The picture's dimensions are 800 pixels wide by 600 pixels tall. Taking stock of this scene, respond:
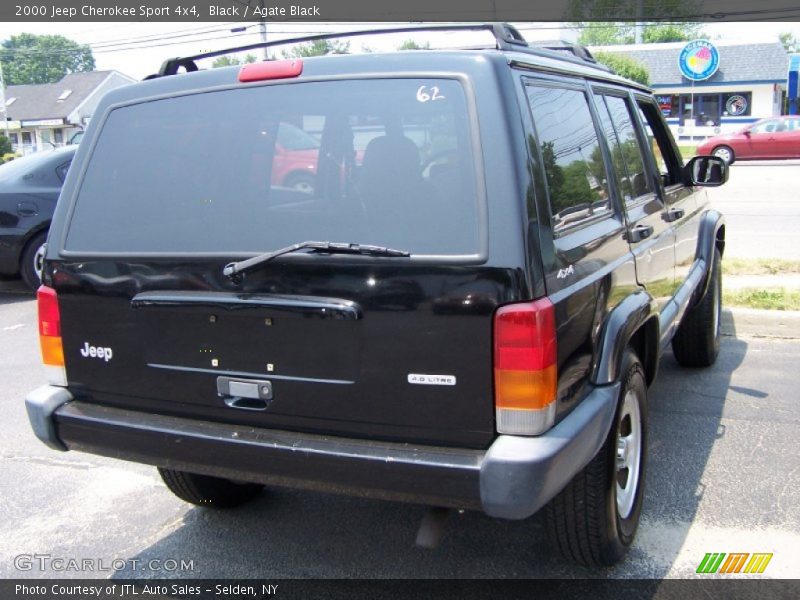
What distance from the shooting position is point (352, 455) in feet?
8.19

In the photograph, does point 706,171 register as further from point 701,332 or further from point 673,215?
point 701,332

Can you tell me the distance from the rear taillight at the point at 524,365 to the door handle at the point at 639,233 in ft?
3.62

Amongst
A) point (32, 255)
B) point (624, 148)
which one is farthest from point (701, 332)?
point (32, 255)

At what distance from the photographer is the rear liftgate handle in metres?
2.67

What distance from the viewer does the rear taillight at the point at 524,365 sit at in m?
2.33

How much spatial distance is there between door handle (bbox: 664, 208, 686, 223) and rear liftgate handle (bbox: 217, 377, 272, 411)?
245 centimetres

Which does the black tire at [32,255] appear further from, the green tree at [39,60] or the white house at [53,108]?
the green tree at [39,60]

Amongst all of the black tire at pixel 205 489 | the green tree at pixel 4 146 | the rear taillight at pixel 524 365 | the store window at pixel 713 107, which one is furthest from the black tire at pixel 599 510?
the green tree at pixel 4 146

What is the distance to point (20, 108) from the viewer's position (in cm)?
6125

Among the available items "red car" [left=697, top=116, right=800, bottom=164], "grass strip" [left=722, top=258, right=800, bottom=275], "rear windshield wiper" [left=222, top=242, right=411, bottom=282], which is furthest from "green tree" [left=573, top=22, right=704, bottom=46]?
"rear windshield wiper" [left=222, top=242, right=411, bottom=282]

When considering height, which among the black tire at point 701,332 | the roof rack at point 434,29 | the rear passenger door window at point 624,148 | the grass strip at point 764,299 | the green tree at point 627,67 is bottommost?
the grass strip at point 764,299

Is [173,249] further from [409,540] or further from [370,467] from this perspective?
[409,540]

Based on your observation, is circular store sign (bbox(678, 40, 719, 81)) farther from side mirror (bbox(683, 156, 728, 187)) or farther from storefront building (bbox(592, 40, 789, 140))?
side mirror (bbox(683, 156, 728, 187))

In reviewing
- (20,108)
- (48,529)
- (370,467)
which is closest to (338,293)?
(370,467)
